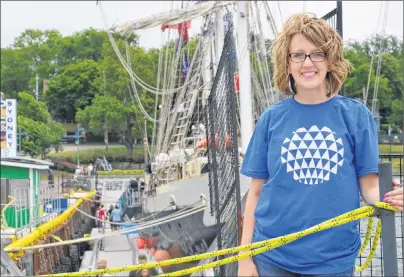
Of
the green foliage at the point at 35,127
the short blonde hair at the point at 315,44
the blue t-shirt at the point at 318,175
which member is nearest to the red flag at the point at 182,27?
the green foliage at the point at 35,127

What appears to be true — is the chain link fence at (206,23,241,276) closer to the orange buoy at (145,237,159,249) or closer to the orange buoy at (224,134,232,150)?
the orange buoy at (224,134,232,150)

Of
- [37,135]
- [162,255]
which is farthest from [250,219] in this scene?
[37,135]

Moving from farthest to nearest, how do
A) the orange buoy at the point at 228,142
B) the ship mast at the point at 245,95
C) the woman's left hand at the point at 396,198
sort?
the ship mast at the point at 245,95, the orange buoy at the point at 228,142, the woman's left hand at the point at 396,198

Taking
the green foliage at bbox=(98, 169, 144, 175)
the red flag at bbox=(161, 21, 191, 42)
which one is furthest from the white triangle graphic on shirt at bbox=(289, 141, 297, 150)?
the green foliage at bbox=(98, 169, 144, 175)

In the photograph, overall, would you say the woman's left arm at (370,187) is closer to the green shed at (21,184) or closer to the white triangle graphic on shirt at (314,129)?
the white triangle graphic on shirt at (314,129)

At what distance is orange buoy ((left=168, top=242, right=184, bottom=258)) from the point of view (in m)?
15.9

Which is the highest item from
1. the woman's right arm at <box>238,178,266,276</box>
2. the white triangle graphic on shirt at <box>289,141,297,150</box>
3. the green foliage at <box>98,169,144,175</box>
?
the white triangle graphic on shirt at <box>289,141,297,150</box>

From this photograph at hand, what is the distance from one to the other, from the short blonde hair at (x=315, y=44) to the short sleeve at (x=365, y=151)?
211 mm

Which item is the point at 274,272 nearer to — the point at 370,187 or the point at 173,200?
the point at 370,187

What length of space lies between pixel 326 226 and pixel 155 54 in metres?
38.9

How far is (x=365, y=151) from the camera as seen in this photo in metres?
2.44

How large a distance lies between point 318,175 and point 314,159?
0.21ft

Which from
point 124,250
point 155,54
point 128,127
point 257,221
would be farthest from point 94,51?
point 257,221

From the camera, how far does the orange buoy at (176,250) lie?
15.9 m
